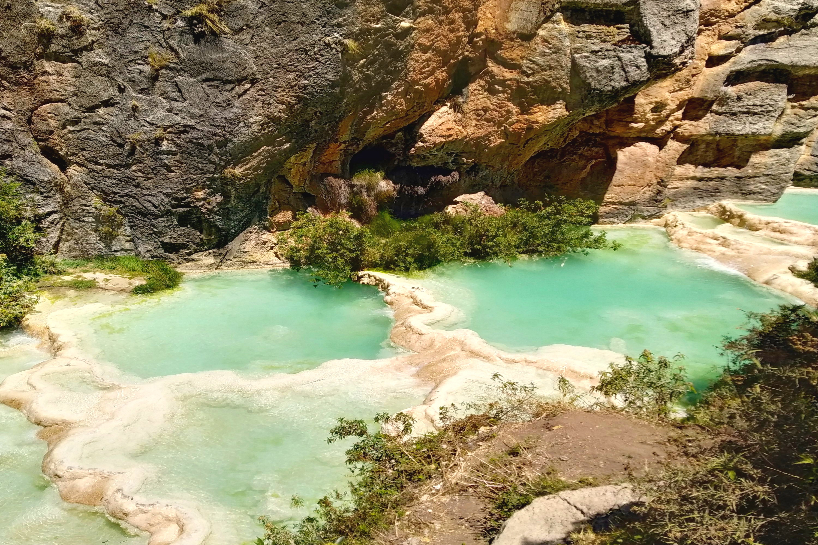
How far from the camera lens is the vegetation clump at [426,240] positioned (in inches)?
548

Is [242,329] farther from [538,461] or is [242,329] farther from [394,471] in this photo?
[538,461]

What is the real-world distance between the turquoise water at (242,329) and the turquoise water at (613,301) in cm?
172

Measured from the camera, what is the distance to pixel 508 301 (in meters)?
12.2

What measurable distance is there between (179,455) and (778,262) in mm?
12646

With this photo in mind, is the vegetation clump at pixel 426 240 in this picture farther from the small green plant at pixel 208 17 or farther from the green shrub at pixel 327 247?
the small green plant at pixel 208 17

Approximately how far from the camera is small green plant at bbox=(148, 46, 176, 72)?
41.5 feet

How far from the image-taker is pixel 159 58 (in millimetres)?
12695

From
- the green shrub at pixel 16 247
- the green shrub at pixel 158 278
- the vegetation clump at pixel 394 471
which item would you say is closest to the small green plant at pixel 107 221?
the green shrub at pixel 158 278

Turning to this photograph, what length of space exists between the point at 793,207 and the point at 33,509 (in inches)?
804

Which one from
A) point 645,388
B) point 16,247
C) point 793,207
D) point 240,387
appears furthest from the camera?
point 793,207

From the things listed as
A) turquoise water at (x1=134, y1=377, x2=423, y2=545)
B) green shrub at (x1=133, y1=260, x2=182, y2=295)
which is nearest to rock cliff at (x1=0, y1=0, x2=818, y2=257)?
green shrub at (x1=133, y1=260, x2=182, y2=295)

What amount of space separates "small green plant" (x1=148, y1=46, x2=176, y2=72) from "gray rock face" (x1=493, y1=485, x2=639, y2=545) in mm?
11714

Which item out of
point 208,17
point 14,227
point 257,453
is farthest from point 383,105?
point 257,453

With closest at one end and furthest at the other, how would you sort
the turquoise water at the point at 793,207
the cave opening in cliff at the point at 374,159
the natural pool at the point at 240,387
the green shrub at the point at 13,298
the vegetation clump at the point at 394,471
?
the vegetation clump at the point at 394,471 < the natural pool at the point at 240,387 < the green shrub at the point at 13,298 < the cave opening in cliff at the point at 374,159 < the turquoise water at the point at 793,207
